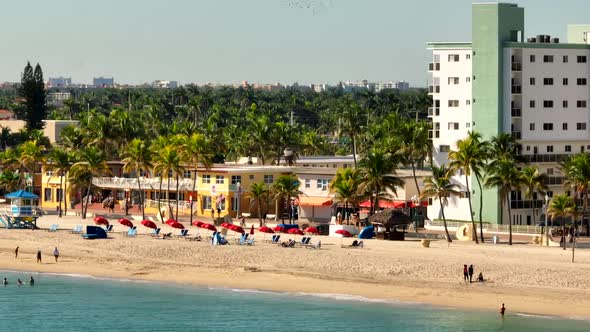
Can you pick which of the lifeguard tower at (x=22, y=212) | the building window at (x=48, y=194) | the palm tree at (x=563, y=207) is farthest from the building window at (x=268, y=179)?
the palm tree at (x=563, y=207)

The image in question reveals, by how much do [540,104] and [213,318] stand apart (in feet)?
133

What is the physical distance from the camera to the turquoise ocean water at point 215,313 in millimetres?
62844

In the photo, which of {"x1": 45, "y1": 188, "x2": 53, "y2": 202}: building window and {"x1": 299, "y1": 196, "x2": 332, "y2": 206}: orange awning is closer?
{"x1": 299, "y1": 196, "x2": 332, "y2": 206}: orange awning

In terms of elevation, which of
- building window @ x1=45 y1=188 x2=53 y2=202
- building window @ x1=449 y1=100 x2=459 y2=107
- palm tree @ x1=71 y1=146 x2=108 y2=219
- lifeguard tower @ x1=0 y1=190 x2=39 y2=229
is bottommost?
lifeguard tower @ x1=0 y1=190 x2=39 y2=229

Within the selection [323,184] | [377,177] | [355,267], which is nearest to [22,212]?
[323,184]

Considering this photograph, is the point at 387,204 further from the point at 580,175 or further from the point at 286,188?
the point at 580,175

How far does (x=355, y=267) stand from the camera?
248 ft

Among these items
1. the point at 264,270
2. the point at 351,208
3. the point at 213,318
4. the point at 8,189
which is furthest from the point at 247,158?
the point at 213,318

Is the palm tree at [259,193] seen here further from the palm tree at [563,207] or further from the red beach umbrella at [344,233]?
the palm tree at [563,207]

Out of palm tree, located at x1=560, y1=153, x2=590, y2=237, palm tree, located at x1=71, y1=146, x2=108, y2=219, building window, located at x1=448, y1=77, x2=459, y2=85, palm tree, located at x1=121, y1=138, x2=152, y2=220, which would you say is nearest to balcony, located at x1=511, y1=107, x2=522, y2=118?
building window, located at x1=448, y1=77, x2=459, y2=85

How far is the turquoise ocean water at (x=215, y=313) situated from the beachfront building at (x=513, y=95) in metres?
31.3

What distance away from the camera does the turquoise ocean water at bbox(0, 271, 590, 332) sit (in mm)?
62844

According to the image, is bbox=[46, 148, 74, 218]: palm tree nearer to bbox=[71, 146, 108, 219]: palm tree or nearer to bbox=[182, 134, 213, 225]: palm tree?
bbox=[71, 146, 108, 219]: palm tree

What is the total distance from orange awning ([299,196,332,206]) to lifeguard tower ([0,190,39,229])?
71.0 feet
